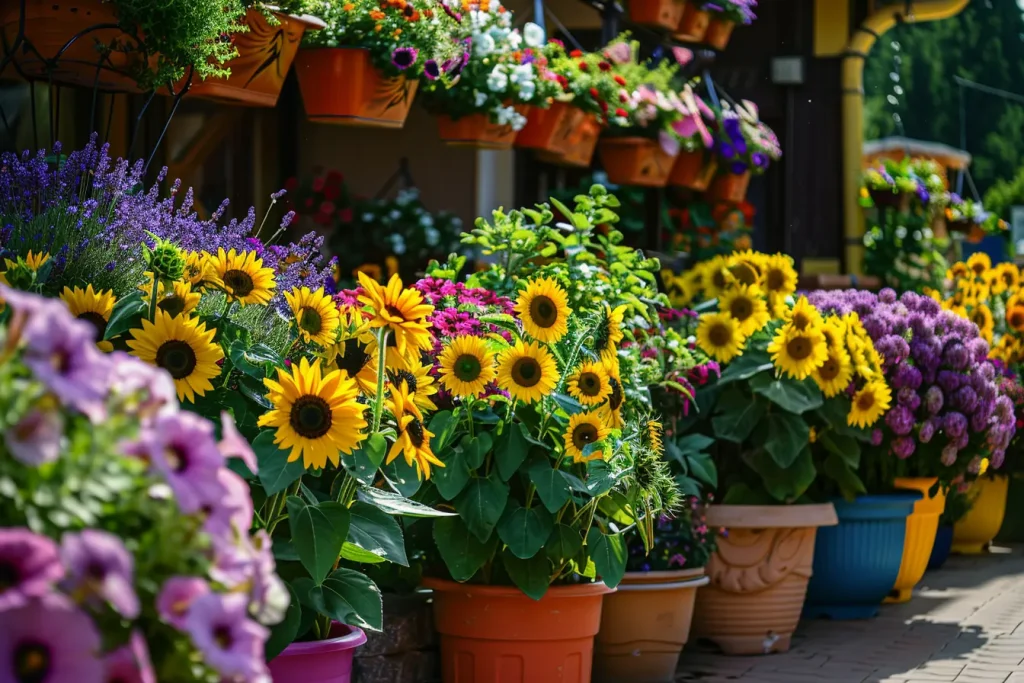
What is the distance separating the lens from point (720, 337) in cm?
484

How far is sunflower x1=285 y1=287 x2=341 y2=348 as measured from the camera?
278 cm

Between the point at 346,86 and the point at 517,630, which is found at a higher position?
the point at 346,86

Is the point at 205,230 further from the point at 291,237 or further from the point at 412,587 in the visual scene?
the point at 291,237

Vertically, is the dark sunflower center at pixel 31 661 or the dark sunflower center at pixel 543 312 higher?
the dark sunflower center at pixel 543 312

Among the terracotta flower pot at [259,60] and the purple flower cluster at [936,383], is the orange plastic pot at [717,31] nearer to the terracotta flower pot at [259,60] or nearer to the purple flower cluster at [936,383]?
the purple flower cluster at [936,383]

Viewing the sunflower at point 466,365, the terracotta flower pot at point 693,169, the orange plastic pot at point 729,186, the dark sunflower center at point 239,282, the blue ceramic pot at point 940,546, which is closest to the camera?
the dark sunflower center at point 239,282

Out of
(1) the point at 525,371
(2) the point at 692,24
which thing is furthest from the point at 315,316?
(2) the point at 692,24

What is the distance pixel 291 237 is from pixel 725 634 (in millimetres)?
2541

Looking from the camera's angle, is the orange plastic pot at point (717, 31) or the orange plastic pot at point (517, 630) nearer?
the orange plastic pot at point (517, 630)

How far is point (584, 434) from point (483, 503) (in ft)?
0.92

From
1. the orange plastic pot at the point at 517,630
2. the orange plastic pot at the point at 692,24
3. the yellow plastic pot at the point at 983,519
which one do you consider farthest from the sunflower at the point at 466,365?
the yellow plastic pot at the point at 983,519

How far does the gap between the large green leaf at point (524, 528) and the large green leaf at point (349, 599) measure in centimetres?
62

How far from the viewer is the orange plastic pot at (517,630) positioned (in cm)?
354

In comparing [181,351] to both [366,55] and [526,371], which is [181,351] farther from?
[366,55]
